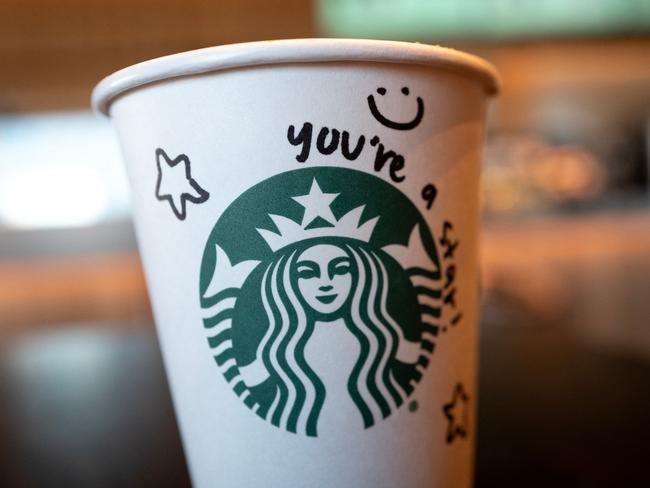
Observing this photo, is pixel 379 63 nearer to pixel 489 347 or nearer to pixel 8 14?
pixel 489 347

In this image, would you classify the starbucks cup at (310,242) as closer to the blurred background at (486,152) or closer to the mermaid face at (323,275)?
the mermaid face at (323,275)

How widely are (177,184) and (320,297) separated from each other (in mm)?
113

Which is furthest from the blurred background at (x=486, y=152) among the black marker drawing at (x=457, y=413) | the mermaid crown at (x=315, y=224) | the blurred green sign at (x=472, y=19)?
the mermaid crown at (x=315, y=224)

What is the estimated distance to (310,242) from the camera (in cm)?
35

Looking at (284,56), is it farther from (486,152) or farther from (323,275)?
(486,152)

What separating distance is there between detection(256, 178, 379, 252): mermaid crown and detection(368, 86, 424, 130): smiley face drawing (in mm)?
52

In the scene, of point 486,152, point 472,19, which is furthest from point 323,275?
point 472,19

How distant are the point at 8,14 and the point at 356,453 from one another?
256cm

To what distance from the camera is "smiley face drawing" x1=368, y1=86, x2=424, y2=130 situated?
344 millimetres

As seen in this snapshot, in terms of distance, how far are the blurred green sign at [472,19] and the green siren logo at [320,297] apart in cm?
220

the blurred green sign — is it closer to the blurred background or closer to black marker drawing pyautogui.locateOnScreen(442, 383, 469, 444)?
the blurred background

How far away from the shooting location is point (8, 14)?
231 cm

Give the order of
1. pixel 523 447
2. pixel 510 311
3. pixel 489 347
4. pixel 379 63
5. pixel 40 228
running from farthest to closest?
pixel 40 228, pixel 510 311, pixel 489 347, pixel 523 447, pixel 379 63

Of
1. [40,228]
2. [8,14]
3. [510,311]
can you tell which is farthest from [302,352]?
[8,14]
